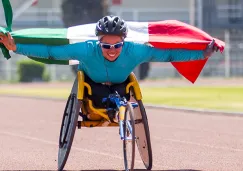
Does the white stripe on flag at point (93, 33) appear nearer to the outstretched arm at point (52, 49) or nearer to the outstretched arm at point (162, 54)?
the outstretched arm at point (162, 54)

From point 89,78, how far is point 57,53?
0.49 m

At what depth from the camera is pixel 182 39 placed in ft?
35.1

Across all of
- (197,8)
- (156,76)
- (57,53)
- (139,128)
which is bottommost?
(156,76)

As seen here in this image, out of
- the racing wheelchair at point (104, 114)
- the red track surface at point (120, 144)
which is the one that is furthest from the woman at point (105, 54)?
the red track surface at point (120, 144)

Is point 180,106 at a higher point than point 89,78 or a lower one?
lower

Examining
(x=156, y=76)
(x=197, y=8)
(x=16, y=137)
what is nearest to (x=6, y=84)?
(x=156, y=76)

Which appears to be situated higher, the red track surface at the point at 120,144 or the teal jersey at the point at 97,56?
the teal jersey at the point at 97,56

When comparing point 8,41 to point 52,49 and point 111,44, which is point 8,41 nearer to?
point 52,49

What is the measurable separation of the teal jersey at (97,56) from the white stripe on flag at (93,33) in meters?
0.57

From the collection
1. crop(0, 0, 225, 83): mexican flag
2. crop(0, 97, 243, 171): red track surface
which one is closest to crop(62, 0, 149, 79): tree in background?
crop(0, 97, 243, 171): red track surface

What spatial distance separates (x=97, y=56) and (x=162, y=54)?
95 centimetres

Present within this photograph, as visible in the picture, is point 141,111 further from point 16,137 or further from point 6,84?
point 6,84

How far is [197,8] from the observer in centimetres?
5212

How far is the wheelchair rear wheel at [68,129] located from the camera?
32.0ft
